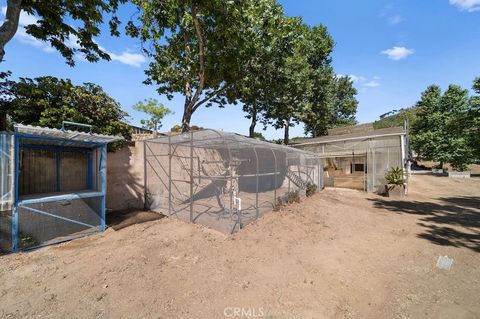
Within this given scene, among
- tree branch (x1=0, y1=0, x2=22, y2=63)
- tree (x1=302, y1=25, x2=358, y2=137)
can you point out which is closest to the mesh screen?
tree branch (x1=0, y1=0, x2=22, y2=63)

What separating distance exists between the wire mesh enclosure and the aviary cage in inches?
79.3

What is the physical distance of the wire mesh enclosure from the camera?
22.5 feet

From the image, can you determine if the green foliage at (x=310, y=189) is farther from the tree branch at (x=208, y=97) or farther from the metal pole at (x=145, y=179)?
the metal pole at (x=145, y=179)

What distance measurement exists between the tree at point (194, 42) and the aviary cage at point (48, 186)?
4.49 metres

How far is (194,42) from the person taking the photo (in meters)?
9.97

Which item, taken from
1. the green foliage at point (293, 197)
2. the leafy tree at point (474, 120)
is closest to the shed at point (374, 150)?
the green foliage at point (293, 197)

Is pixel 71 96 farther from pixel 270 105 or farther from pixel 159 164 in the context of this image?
pixel 270 105

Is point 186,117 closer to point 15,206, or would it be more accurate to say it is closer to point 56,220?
point 56,220

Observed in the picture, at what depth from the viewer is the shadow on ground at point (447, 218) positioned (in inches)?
225

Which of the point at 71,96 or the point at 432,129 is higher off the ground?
the point at 432,129

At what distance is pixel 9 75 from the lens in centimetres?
654

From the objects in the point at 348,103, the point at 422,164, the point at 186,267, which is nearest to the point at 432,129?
the point at 348,103

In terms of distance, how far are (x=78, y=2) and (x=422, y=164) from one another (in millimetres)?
41258

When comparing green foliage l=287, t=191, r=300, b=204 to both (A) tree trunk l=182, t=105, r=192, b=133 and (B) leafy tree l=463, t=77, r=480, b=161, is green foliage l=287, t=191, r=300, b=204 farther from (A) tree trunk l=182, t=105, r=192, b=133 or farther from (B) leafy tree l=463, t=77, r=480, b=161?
(B) leafy tree l=463, t=77, r=480, b=161
